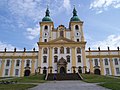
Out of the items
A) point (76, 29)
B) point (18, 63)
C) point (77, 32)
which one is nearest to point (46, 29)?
point (76, 29)

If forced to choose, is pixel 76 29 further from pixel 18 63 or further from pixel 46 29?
pixel 18 63

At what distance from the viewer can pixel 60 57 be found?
158 ft

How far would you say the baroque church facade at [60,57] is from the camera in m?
47.2

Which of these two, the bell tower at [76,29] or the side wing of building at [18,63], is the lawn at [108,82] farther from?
the side wing of building at [18,63]

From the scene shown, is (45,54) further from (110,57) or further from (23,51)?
(110,57)

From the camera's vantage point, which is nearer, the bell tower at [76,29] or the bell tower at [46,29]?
the bell tower at [76,29]

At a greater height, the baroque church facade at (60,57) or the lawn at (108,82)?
the baroque church facade at (60,57)

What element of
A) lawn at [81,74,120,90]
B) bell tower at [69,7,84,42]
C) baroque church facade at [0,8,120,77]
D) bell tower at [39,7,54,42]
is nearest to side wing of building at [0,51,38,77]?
baroque church facade at [0,8,120,77]

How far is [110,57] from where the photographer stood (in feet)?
167

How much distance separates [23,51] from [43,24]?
11568 mm

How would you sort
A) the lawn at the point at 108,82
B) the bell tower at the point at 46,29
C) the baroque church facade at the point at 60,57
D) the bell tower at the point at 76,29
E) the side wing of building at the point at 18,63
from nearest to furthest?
1. the lawn at the point at 108,82
2. the baroque church facade at the point at 60,57
3. the side wing of building at the point at 18,63
4. the bell tower at the point at 76,29
5. the bell tower at the point at 46,29

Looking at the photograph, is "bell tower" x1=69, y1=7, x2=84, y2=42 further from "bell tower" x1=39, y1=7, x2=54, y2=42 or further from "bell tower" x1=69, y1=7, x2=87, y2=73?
"bell tower" x1=39, y1=7, x2=54, y2=42

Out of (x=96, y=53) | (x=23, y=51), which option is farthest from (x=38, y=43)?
(x=96, y=53)

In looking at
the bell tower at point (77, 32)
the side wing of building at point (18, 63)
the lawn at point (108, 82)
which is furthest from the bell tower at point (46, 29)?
the lawn at point (108, 82)
